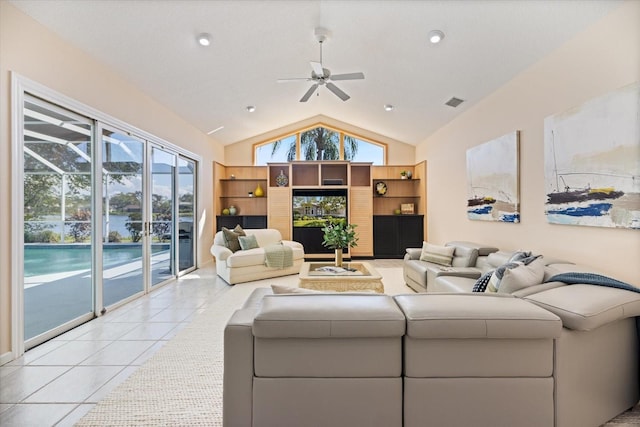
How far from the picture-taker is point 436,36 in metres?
3.35

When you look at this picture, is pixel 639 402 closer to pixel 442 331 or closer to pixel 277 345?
pixel 442 331

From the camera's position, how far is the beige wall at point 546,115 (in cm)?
246

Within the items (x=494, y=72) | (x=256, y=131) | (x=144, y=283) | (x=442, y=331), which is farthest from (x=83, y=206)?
(x=494, y=72)

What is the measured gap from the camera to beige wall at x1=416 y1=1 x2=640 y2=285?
96.9 inches

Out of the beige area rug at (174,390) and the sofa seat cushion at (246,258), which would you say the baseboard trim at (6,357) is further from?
the sofa seat cushion at (246,258)

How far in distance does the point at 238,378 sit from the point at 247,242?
4271mm

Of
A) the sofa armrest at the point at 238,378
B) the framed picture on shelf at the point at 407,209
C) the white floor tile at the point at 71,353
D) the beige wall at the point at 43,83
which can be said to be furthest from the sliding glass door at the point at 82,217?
the framed picture on shelf at the point at 407,209

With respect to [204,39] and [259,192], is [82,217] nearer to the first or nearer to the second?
[204,39]

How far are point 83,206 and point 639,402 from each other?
484 cm

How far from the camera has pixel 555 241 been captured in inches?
126

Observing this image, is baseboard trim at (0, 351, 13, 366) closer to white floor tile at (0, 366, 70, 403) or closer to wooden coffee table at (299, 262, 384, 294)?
white floor tile at (0, 366, 70, 403)

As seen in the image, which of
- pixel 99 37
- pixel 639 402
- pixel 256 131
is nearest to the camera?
pixel 639 402

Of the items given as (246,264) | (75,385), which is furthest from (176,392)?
(246,264)

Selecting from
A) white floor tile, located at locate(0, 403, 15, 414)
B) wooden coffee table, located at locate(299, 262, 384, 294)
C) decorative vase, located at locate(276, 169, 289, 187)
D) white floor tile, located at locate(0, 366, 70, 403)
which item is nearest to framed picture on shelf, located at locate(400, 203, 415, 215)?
decorative vase, located at locate(276, 169, 289, 187)
